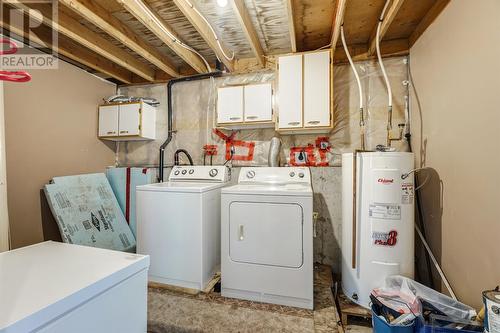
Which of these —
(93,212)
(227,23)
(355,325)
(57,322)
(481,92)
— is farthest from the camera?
(93,212)

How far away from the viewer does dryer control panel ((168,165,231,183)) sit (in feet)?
9.22

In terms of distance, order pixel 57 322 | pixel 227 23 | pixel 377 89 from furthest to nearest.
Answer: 1. pixel 377 89
2. pixel 227 23
3. pixel 57 322

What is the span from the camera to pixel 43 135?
104 inches

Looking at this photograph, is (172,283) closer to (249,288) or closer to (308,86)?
(249,288)

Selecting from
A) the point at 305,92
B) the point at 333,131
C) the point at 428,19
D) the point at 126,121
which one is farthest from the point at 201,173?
the point at 428,19

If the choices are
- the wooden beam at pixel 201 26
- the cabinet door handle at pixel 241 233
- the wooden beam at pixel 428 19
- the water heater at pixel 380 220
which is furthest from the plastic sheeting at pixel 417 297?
the wooden beam at pixel 201 26

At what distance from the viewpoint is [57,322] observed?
74cm

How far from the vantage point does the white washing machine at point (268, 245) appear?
1890 millimetres

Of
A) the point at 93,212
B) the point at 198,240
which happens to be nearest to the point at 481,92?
the point at 198,240

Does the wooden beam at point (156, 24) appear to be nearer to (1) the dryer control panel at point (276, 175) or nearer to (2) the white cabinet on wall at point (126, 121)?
(2) the white cabinet on wall at point (126, 121)

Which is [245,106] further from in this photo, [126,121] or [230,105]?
[126,121]

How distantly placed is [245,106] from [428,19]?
1.89 meters

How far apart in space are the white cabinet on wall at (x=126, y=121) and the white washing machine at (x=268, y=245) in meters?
1.77

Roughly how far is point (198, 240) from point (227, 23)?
2.19 metres
